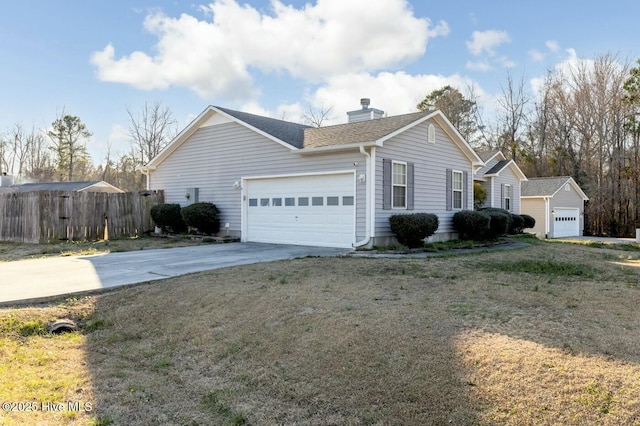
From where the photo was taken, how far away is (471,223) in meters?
15.3

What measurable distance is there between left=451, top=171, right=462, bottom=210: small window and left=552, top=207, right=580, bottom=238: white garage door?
510 inches

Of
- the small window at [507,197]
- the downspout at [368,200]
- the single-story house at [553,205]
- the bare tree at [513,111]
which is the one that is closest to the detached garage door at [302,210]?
the downspout at [368,200]

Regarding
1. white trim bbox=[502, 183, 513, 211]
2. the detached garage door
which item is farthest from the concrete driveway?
white trim bbox=[502, 183, 513, 211]

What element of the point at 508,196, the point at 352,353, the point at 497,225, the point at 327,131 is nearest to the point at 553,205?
the point at 508,196

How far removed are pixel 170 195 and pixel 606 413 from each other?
17147 mm

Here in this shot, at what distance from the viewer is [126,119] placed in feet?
124

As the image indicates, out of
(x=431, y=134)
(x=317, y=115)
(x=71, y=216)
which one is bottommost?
(x=71, y=216)

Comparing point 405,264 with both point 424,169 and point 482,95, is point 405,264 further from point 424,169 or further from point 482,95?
point 482,95

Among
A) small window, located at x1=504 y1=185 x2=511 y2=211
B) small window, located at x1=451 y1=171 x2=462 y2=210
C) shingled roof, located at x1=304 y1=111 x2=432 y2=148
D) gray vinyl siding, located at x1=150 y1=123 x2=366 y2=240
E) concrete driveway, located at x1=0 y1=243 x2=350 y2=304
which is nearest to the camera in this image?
concrete driveway, located at x1=0 y1=243 x2=350 y2=304

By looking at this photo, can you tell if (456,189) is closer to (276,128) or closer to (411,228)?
(411,228)

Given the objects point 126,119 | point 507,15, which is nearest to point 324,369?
point 507,15

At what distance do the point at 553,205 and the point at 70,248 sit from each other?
24607 mm

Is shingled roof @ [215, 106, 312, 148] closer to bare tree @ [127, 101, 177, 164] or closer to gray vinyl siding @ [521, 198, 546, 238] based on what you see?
gray vinyl siding @ [521, 198, 546, 238]

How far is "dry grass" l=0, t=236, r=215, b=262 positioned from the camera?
39.3 ft
